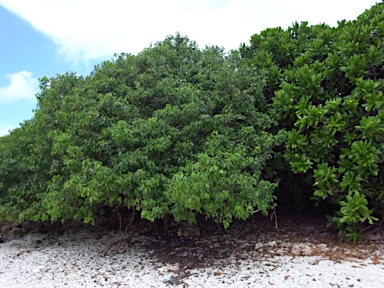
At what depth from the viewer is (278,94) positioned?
5.34 meters

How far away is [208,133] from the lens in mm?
4883

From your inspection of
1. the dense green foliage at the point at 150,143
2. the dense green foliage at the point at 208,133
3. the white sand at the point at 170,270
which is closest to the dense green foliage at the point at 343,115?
the dense green foliage at the point at 208,133

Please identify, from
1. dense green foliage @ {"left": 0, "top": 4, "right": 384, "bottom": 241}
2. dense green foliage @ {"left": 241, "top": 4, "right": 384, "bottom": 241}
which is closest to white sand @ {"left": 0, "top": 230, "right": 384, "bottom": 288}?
dense green foliage @ {"left": 0, "top": 4, "right": 384, "bottom": 241}

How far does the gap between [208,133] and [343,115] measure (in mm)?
1922

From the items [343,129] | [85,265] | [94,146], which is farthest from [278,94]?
[85,265]

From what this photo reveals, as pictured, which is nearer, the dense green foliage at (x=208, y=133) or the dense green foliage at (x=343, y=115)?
the dense green foliage at (x=208, y=133)

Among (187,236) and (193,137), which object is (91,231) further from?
(193,137)

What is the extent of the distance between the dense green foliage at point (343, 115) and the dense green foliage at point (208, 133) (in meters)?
0.02

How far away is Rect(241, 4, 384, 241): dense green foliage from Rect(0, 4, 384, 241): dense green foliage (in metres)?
0.02

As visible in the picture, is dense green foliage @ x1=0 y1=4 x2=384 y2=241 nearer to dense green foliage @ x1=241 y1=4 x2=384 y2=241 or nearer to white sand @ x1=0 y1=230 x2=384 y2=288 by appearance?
dense green foliage @ x1=241 y1=4 x2=384 y2=241

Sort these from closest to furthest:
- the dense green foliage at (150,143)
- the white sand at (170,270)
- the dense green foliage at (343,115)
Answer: the white sand at (170,270)
the dense green foliage at (150,143)
the dense green foliage at (343,115)

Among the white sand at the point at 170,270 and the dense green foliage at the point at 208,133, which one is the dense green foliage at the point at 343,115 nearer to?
the dense green foliage at the point at 208,133

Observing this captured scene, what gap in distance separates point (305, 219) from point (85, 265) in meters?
4.20

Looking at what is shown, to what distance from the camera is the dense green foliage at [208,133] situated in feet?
14.0
